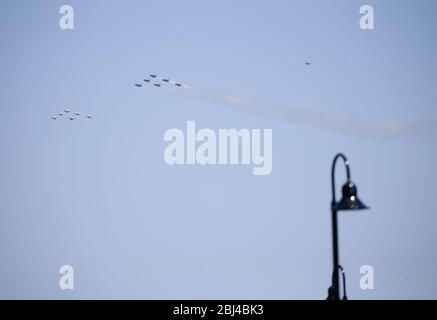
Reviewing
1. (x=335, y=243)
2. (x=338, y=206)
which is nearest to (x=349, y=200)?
(x=338, y=206)

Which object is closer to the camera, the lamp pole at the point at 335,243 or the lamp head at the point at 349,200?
the lamp head at the point at 349,200

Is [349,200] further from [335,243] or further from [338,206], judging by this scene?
[335,243]

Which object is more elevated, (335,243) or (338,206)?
(338,206)

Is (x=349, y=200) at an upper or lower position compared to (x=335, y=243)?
upper

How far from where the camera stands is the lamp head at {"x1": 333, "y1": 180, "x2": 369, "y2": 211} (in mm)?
6172

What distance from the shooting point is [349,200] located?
6.23 m

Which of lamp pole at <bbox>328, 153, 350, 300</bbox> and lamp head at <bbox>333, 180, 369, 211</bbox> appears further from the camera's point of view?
lamp pole at <bbox>328, 153, 350, 300</bbox>

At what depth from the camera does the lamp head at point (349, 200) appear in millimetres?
6172

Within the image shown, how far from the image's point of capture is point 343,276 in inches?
254
